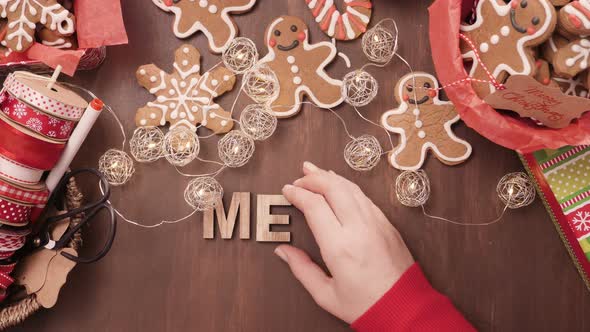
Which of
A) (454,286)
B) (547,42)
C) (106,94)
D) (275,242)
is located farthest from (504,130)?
(106,94)

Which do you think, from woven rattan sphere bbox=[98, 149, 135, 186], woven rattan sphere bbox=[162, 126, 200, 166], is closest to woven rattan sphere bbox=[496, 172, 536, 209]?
woven rattan sphere bbox=[162, 126, 200, 166]

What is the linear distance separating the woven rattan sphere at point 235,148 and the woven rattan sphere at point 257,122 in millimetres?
15

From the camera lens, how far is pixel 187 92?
97 cm

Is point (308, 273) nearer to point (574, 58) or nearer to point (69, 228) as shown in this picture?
point (69, 228)

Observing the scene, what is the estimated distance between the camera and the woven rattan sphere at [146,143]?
96 centimetres

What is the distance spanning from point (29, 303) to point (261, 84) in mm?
619

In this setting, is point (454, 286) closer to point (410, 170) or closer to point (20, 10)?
point (410, 170)

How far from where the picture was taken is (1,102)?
2.72ft

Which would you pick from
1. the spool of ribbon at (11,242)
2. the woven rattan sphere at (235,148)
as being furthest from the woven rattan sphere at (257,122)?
the spool of ribbon at (11,242)

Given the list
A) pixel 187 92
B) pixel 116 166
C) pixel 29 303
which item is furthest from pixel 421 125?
pixel 29 303

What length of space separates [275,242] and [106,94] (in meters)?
0.47

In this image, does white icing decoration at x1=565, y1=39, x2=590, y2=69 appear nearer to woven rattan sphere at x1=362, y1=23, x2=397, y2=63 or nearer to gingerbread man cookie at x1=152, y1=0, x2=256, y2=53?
woven rattan sphere at x1=362, y1=23, x2=397, y2=63

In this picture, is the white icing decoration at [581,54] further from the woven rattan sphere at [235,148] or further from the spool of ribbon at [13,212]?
the spool of ribbon at [13,212]

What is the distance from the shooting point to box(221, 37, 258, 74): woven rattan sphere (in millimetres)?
934
